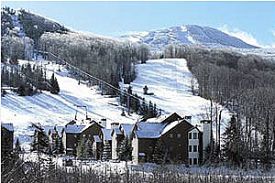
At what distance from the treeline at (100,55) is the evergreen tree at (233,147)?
23129 mm

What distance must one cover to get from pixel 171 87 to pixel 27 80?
41.1 ft

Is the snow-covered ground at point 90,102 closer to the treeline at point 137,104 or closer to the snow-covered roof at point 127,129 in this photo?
the treeline at point 137,104

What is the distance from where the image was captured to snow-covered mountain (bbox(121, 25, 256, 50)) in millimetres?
82562

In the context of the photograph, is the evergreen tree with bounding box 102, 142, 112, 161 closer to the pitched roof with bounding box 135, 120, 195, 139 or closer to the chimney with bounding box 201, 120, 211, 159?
the pitched roof with bounding box 135, 120, 195, 139

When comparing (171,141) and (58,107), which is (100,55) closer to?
(58,107)

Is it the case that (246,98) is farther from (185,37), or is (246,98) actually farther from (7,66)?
(185,37)

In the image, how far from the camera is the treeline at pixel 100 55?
148 ft

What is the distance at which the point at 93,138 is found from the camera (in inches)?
916

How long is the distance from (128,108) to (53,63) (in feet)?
52.9

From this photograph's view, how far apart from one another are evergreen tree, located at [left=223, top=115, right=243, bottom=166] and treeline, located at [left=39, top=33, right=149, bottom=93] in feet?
75.9

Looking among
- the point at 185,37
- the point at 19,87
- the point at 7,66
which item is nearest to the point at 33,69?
the point at 7,66

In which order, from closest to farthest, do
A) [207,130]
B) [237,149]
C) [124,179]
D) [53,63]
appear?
[124,179]
[237,149]
[207,130]
[53,63]

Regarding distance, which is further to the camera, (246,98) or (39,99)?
(39,99)

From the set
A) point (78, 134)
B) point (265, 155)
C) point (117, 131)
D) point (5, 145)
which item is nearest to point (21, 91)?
point (78, 134)
